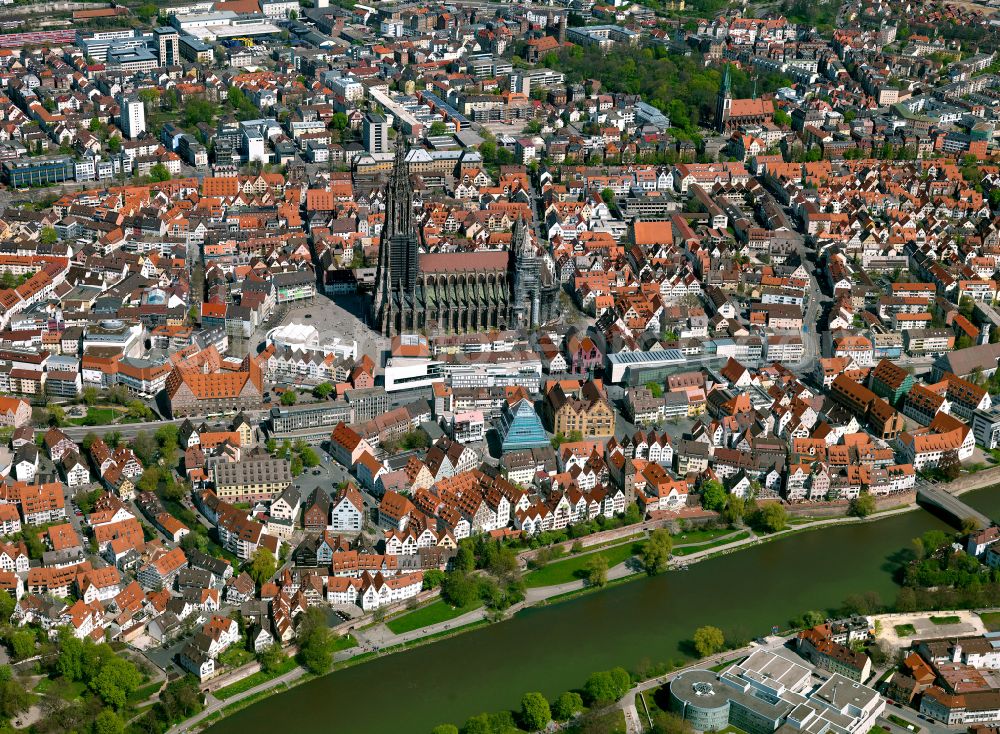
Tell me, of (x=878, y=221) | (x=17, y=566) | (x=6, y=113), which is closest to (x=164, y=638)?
(x=17, y=566)

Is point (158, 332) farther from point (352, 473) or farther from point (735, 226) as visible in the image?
point (735, 226)

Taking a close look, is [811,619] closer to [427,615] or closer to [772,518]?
[772,518]

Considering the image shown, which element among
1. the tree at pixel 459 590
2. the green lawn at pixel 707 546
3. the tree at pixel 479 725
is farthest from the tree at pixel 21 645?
the green lawn at pixel 707 546

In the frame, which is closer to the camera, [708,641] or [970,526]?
[708,641]

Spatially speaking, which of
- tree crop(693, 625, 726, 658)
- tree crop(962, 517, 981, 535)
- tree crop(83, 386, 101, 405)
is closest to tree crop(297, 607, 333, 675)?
tree crop(693, 625, 726, 658)

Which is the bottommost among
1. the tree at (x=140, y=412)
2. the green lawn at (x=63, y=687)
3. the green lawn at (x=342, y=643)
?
the green lawn at (x=63, y=687)

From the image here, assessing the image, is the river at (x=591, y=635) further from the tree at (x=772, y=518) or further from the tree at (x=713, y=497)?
the tree at (x=713, y=497)

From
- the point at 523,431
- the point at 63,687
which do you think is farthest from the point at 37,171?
the point at 63,687
